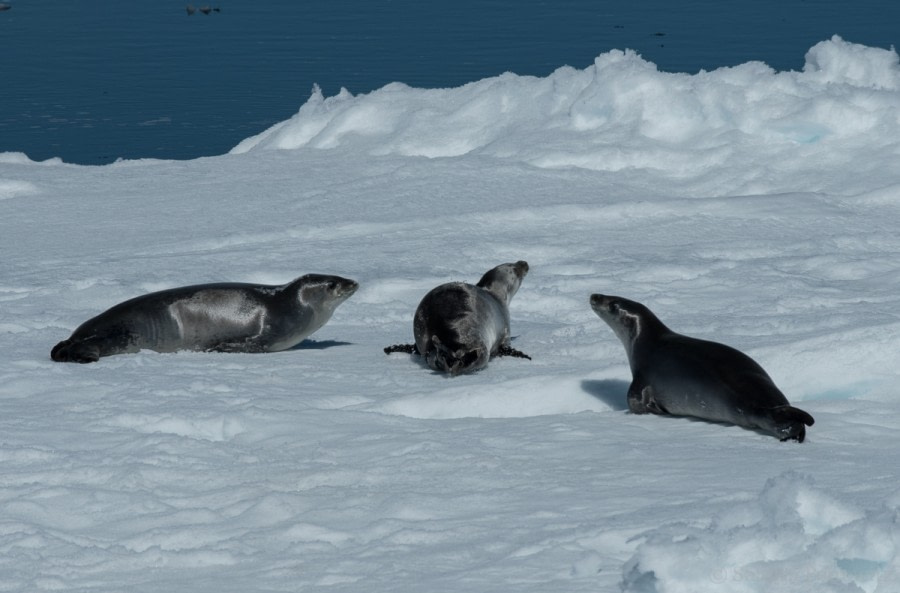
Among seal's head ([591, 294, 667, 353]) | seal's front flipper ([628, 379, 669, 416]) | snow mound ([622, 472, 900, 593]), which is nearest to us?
snow mound ([622, 472, 900, 593])

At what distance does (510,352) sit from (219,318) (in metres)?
1.23

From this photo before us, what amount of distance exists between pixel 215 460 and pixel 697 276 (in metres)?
3.69

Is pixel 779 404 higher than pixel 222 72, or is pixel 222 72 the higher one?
pixel 222 72

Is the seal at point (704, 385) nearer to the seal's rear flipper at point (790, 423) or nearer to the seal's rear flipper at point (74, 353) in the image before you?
the seal's rear flipper at point (790, 423)

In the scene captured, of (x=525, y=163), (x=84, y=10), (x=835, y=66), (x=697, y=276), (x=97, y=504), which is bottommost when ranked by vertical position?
(x=97, y=504)

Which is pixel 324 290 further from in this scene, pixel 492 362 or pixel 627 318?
pixel 627 318

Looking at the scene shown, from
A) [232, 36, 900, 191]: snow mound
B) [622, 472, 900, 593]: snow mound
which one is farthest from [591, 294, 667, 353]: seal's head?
[232, 36, 900, 191]: snow mound

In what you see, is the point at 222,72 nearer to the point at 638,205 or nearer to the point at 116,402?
the point at 638,205

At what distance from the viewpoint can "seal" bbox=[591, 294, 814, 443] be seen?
4402 mm

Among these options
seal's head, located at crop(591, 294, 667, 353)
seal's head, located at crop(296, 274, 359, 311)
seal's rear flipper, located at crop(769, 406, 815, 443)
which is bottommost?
seal's rear flipper, located at crop(769, 406, 815, 443)

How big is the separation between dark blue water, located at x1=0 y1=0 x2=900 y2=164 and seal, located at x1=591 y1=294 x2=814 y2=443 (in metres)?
8.44

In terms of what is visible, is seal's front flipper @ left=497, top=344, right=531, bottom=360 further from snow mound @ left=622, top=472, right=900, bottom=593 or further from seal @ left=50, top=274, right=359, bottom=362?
snow mound @ left=622, top=472, right=900, bottom=593

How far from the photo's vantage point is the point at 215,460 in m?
4.14

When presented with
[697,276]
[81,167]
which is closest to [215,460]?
[697,276]
